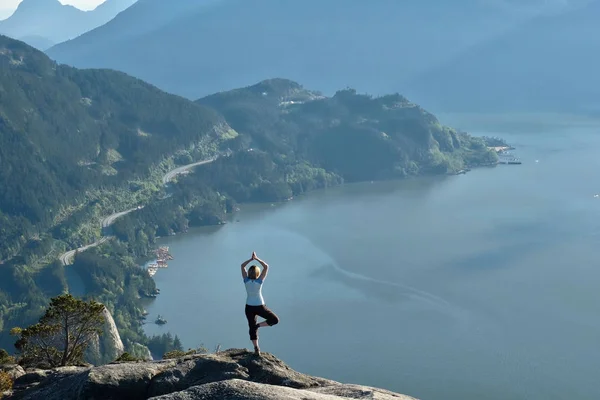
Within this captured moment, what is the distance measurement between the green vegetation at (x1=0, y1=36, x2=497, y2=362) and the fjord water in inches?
202

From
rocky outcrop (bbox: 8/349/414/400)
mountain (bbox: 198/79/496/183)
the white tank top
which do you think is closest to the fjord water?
mountain (bbox: 198/79/496/183)

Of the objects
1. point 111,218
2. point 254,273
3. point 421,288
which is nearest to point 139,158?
point 111,218

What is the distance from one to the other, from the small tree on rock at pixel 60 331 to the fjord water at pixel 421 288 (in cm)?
2724

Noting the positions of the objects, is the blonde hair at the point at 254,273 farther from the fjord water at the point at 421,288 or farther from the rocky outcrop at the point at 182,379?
the fjord water at the point at 421,288

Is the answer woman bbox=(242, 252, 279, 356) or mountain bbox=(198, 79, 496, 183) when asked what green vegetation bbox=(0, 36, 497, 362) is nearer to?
mountain bbox=(198, 79, 496, 183)

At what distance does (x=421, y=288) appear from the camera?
65.3 m

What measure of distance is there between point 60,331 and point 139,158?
9144 centimetres

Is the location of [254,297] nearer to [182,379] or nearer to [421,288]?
[182,379]

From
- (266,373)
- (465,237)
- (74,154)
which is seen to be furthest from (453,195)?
(266,373)

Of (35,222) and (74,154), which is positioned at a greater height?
(74,154)

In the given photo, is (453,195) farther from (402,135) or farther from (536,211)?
(402,135)

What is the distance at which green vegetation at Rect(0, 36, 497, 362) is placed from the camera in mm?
76562

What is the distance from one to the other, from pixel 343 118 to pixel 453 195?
135 feet

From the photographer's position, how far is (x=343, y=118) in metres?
143
